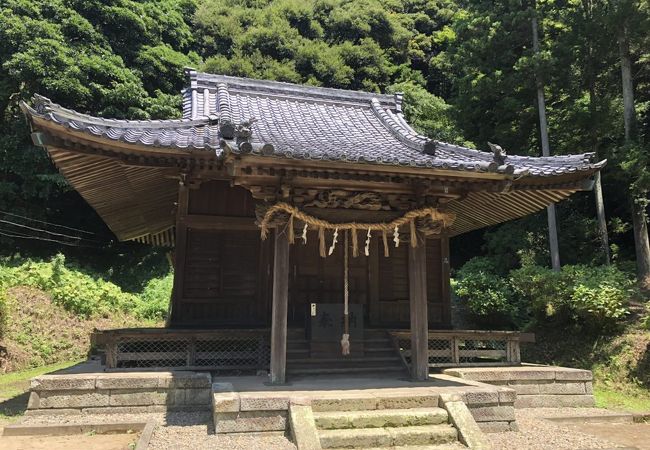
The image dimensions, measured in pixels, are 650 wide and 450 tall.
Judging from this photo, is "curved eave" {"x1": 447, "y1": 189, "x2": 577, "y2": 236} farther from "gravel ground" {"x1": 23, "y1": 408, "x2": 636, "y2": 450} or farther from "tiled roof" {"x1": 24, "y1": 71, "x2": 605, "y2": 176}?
"gravel ground" {"x1": 23, "y1": 408, "x2": 636, "y2": 450}

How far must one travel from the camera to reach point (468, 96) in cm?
2130

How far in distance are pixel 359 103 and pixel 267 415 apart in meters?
8.84

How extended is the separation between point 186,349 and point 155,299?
13370 millimetres

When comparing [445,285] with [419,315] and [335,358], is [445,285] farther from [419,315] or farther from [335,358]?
[335,358]

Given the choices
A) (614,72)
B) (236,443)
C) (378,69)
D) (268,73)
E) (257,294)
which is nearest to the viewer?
(236,443)

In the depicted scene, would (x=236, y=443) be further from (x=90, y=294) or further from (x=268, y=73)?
(x=268, y=73)

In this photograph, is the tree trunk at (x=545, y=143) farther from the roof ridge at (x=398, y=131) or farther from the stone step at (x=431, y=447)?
the stone step at (x=431, y=447)

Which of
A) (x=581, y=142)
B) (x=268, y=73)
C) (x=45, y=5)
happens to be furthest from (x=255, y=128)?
(x=268, y=73)

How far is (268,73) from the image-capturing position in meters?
32.5

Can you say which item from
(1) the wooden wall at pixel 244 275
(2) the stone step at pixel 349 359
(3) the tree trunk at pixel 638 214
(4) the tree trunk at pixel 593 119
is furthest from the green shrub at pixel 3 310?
(4) the tree trunk at pixel 593 119

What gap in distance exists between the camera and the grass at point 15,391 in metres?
7.84

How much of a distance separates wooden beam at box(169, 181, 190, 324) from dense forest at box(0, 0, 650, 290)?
13.7 metres

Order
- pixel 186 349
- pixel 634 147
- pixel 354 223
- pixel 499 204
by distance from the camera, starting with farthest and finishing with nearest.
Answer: pixel 634 147 → pixel 499 204 → pixel 186 349 → pixel 354 223

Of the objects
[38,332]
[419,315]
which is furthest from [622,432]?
[38,332]
